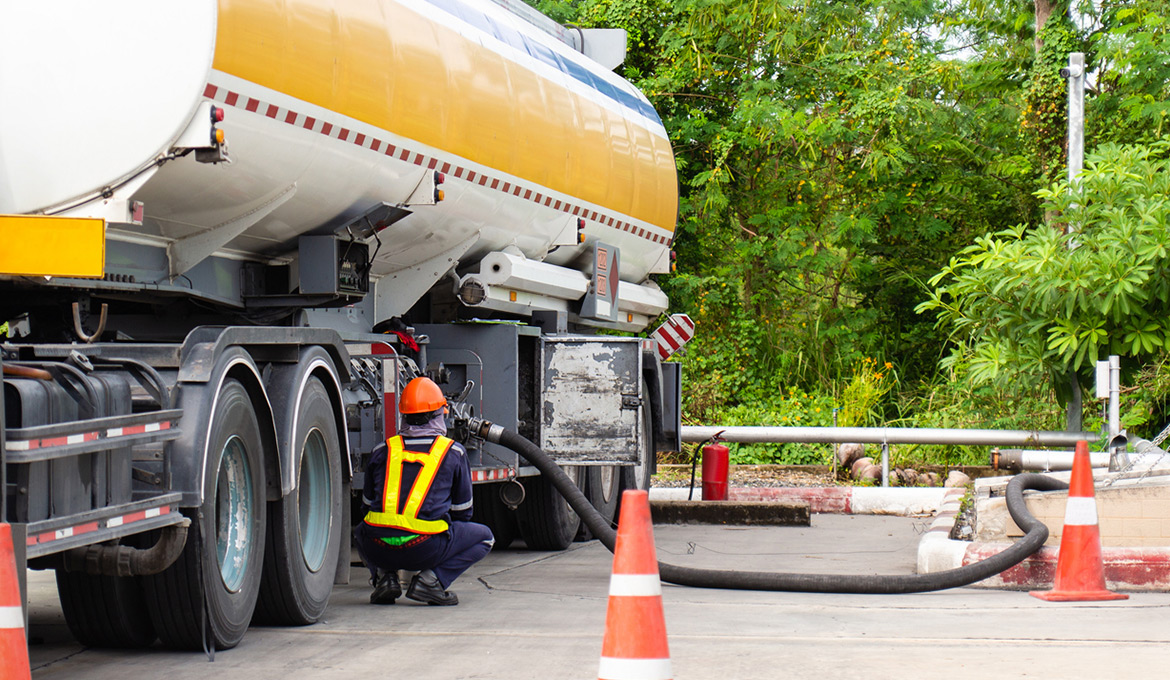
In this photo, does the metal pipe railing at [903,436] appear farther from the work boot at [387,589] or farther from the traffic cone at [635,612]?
the traffic cone at [635,612]

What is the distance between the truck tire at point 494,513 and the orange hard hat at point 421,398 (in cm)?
315

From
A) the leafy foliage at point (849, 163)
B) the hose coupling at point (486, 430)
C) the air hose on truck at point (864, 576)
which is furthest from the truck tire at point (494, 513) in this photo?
the leafy foliage at point (849, 163)

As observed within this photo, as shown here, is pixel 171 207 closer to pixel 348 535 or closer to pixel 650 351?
pixel 348 535

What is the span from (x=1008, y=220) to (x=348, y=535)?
1639 centimetres

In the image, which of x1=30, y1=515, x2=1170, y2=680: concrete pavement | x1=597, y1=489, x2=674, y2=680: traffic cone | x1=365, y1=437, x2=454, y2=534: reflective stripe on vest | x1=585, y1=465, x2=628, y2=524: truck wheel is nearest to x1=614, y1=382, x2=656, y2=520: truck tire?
x1=585, y1=465, x2=628, y2=524: truck wheel

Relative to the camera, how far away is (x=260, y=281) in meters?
7.72

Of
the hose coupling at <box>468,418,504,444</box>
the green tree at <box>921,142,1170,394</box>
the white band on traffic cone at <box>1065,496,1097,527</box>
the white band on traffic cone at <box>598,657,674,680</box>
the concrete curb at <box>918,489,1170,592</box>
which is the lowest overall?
the concrete curb at <box>918,489,1170,592</box>

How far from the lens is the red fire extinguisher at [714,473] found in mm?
13352

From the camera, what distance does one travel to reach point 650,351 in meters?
12.5

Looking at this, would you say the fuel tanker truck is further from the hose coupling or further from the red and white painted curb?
the red and white painted curb

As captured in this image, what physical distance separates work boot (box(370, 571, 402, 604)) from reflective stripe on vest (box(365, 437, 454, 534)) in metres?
0.35

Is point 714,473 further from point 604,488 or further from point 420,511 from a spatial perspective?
point 420,511

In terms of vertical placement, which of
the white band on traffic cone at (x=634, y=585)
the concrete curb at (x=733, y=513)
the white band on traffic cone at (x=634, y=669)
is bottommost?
the concrete curb at (x=733, y=513)

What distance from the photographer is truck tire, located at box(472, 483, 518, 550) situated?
10.8 metres
